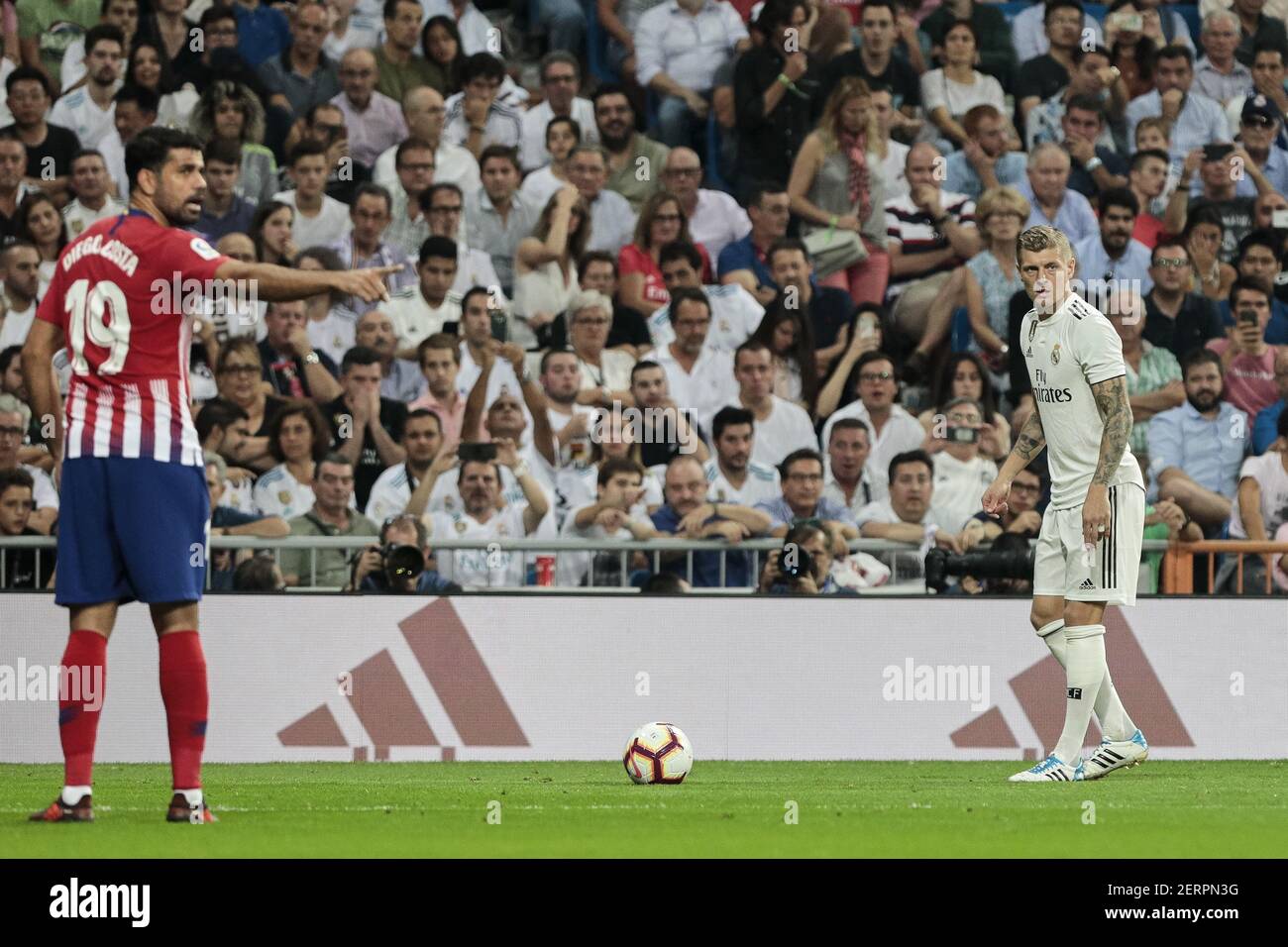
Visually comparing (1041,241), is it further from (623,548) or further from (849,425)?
(849,425)

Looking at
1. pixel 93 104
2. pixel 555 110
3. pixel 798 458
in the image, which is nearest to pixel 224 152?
pixel 93 104

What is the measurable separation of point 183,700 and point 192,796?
354 mm

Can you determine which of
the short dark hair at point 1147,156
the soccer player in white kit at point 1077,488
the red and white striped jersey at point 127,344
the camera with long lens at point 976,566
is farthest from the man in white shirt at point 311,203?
the red and white striped jersey at point 127,344

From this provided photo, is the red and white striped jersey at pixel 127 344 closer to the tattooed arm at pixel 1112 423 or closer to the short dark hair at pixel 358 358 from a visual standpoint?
the tattooed arm at pixel 1112 423

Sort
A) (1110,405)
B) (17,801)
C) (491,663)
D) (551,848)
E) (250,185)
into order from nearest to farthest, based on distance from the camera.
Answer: (551,848)
(17,801)
(1110,405)
(491,663)
(250,185)

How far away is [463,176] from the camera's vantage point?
1670 cm

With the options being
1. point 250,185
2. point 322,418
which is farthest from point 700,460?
point 250,185

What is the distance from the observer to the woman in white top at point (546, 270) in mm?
15969

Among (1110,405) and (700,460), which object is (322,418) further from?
(1110,405)

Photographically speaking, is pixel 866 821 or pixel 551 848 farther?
pixel 866 821

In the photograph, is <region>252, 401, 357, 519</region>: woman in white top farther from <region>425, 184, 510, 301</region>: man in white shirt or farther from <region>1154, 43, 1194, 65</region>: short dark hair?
<region>1154, 43, 1194, 65</region>: short dark hair

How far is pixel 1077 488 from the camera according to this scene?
9742 millimetres

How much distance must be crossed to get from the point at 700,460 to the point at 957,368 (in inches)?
87.6

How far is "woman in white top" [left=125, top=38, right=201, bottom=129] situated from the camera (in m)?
16.2
